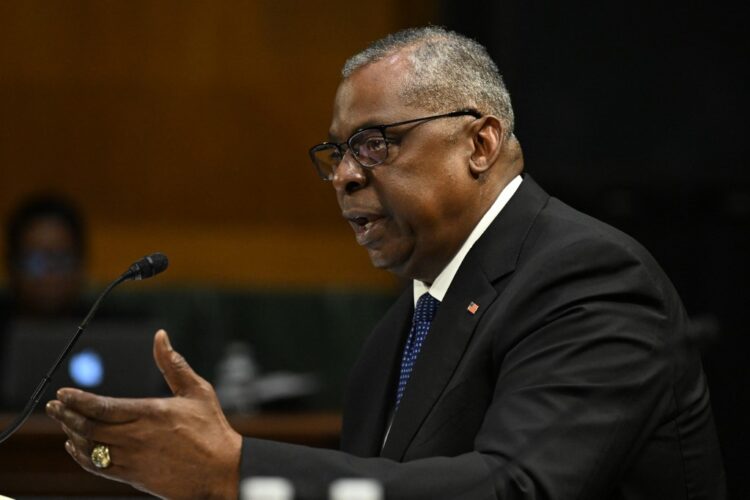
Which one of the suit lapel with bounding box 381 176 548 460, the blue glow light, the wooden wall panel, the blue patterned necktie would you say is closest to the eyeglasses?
the suit lapel with bounding box 381 176 548 460

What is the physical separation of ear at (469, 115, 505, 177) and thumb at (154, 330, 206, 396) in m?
0.91

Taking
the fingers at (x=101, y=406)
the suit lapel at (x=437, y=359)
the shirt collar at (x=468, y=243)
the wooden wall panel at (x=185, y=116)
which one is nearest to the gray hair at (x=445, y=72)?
the shirt collar at (x=468, y=243)

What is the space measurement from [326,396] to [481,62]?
4.43 meters

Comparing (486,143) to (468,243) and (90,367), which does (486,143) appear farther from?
(90,367)

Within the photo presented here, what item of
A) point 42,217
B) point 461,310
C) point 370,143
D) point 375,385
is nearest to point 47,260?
point 42,217

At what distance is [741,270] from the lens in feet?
20.9

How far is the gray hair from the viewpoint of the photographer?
2.65 meters

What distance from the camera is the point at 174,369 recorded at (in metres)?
2.03

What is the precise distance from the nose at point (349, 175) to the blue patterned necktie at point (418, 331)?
29 cm

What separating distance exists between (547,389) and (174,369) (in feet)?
2.11

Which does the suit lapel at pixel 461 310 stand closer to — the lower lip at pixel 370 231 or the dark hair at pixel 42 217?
the lower lip at pixel 370 231

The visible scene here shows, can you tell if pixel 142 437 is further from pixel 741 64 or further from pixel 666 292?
pixel 741 64

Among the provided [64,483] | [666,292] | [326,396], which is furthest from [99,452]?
[326,396]

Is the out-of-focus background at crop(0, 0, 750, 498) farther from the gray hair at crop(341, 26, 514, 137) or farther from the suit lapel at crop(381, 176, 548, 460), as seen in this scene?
the suit lapel at crop(381, 176, 548, 460)
